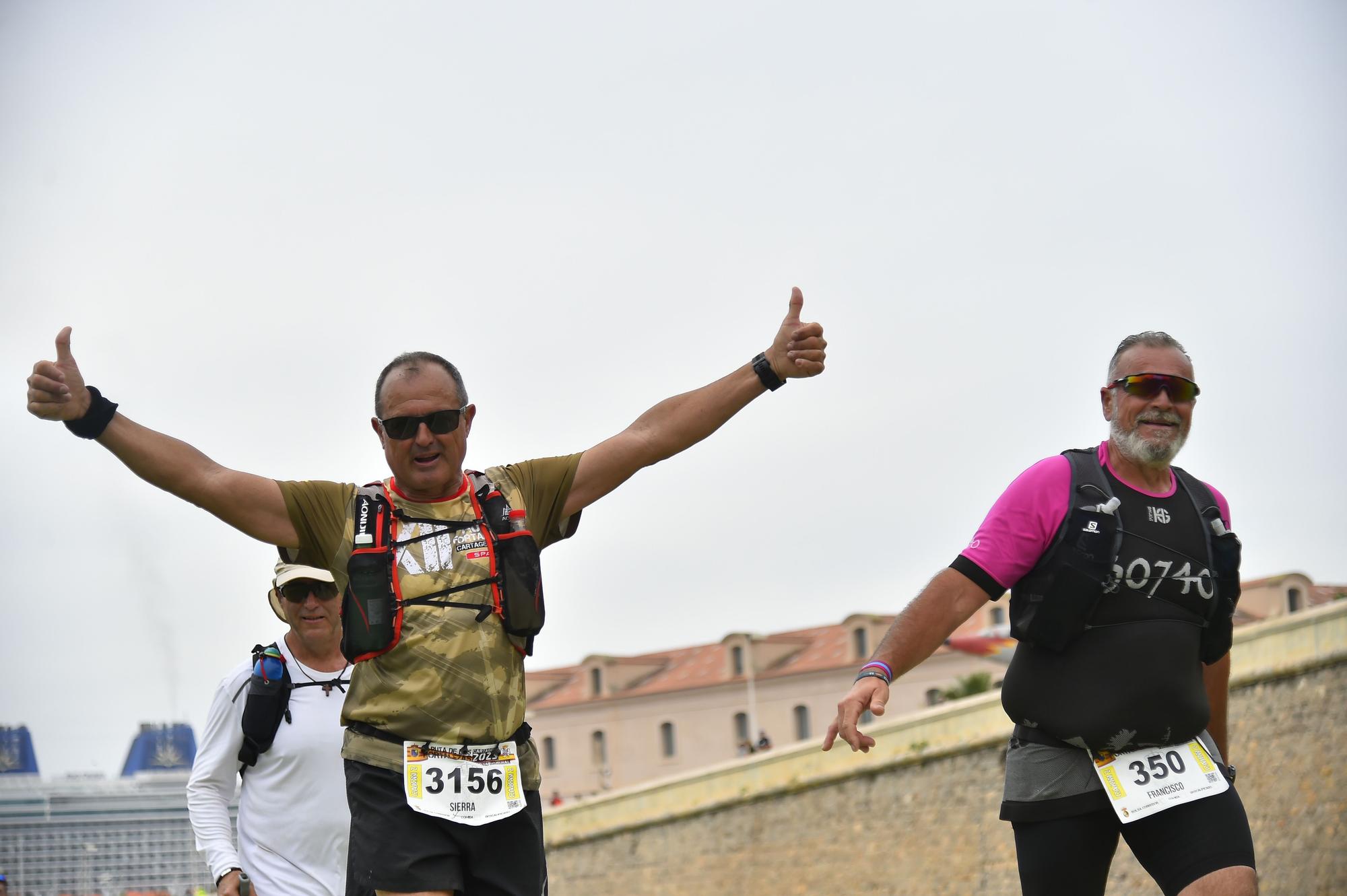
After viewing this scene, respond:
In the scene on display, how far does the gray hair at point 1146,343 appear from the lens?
5.29 metres

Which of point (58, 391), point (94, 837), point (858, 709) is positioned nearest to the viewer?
point (58, 391)

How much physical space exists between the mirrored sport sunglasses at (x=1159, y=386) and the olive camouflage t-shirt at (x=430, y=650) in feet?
6.68

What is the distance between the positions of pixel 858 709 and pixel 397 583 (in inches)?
53.2

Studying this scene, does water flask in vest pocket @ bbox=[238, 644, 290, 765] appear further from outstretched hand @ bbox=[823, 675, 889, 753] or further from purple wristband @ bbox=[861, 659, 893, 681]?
purple wristband @ bbox=[861, 659, 893, 681]

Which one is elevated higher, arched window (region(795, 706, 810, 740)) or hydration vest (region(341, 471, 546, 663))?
arched window (region(795, 706, 810, 740))

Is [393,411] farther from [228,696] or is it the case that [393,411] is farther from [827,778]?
[827,778]

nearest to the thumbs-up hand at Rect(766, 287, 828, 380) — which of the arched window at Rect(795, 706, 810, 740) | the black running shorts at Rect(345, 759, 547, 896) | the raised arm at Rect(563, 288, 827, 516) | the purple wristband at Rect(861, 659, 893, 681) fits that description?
the raised arm at Rect(563, 288, 827, 516)

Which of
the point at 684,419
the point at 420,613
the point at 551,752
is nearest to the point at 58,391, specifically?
the point at 420,613

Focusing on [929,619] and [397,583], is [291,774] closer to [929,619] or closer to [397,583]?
[397,583]

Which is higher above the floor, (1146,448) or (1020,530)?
(1146,448)

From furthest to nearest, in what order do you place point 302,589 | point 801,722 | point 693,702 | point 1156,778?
point 693,702
point 801,722
point 302,589
point 1156,778

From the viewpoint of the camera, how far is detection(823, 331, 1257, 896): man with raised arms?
4809mm

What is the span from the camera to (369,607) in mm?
4344

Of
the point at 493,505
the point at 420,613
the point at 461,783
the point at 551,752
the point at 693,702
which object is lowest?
the point at 461,783
